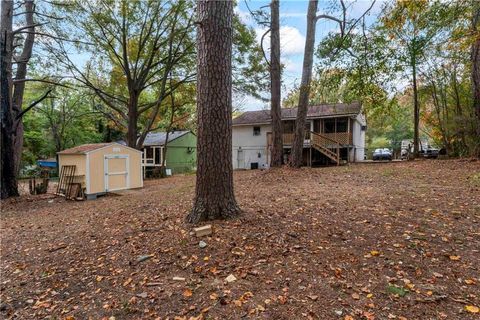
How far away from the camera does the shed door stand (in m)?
11.0

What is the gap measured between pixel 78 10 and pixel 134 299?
15.6 meters

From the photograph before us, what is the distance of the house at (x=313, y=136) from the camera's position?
17938mm

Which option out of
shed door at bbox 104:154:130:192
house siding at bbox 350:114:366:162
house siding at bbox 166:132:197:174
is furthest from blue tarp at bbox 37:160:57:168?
house siding at bbox 350:114:366:162

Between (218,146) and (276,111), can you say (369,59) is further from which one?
(276,111)

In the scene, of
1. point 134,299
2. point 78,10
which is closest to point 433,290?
point 134,299

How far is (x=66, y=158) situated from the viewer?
35.9ft

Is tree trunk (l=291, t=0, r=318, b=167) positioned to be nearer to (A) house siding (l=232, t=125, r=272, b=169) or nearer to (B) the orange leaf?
(B) the orange leaf

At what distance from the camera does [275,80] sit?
10.4 metres

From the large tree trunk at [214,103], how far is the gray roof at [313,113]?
526 inches

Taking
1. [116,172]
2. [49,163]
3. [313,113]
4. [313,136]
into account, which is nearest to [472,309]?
[116,172]

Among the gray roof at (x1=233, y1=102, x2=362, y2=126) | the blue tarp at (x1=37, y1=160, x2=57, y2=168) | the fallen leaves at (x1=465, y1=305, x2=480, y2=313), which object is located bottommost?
the fallen leaves at (x1=465, y1=305, x2=480, y2=313)

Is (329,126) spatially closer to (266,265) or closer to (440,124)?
(440,124)

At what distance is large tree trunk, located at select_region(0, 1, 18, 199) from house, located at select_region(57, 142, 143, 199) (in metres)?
1.73

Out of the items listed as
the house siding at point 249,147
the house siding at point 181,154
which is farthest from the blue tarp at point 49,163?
the house siding at point 249,147
